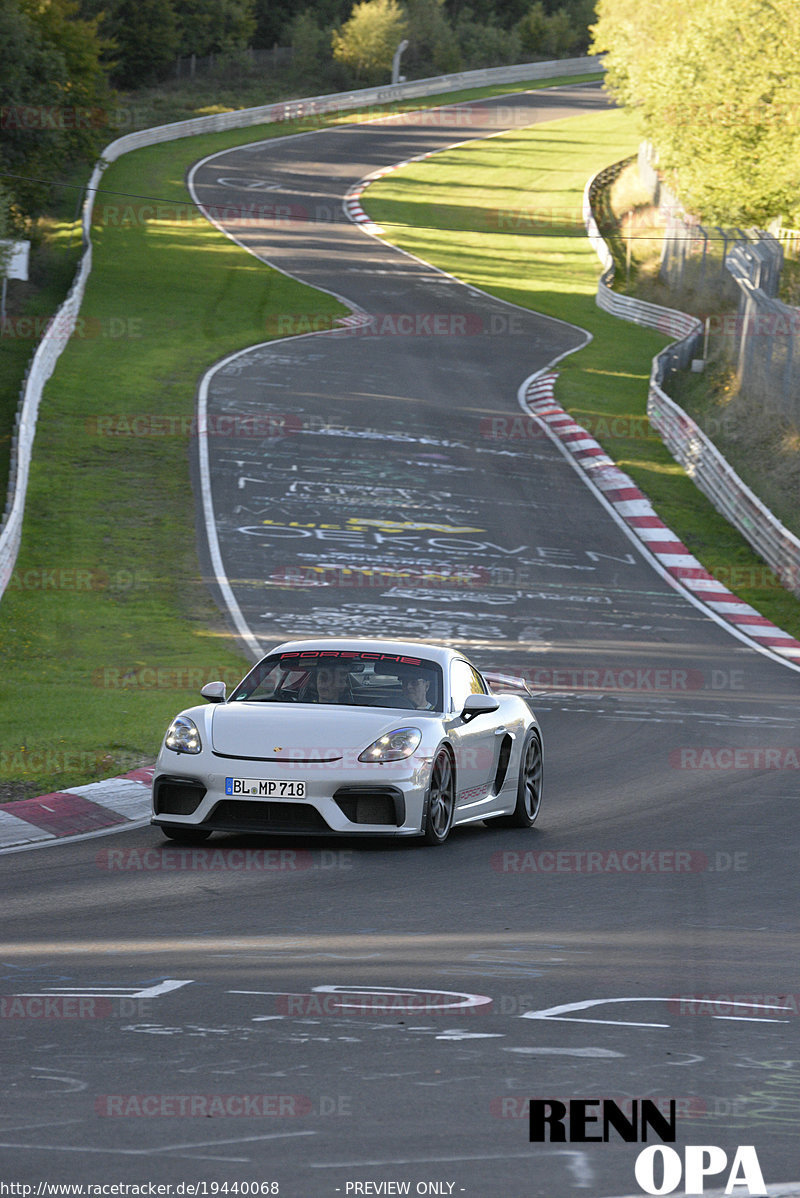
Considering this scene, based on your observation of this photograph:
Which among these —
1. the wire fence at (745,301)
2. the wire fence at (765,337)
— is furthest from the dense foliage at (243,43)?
the wire fence at (765,337)

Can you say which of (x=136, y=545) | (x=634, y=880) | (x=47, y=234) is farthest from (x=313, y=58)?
(x=634, y=880)

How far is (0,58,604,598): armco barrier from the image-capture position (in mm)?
25531

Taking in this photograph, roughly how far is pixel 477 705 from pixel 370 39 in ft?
326

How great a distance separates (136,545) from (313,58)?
84.7m

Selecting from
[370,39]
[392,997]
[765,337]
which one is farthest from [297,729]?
[370,39]

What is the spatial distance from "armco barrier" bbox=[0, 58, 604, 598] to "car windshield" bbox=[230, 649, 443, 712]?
37.9 feet

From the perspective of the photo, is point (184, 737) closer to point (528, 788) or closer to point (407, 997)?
point (528, 788)

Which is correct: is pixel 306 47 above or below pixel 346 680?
above

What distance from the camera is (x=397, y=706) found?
36.6 feet

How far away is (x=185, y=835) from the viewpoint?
10.7 meters

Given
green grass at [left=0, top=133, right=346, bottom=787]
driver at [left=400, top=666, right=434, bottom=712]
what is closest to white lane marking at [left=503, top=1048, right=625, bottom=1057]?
driver at [left=400, top=666, right=434, bottom=712]

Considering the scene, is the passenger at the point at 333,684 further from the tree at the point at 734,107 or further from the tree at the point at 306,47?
the tree at the point at 306,47

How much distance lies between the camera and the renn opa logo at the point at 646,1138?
4.40 m

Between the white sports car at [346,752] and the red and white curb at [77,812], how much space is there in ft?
2.16
